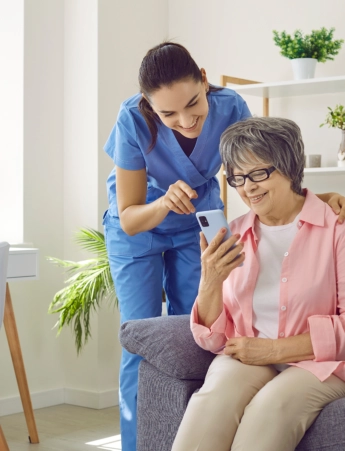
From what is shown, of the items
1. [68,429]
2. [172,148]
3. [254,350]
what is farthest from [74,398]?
[254,350]

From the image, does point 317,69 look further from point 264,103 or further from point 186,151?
point 186,151

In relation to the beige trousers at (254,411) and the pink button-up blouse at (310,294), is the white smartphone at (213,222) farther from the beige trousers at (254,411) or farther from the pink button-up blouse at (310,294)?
the beige trousers at (254,411)

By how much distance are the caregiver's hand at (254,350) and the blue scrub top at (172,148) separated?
1.91 feet

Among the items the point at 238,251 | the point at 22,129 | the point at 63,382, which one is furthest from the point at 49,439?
the point at 238,251

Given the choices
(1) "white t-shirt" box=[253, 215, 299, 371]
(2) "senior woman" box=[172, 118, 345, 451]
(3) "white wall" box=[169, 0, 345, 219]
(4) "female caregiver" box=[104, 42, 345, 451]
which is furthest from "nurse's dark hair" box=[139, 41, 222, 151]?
(3) "white wall" box=[169, 0, 345, 219]

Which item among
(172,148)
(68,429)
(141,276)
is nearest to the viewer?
(172,148)

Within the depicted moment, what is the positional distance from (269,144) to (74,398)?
2.31 meters

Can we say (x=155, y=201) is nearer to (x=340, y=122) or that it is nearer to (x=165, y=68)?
(x=165, y=68)

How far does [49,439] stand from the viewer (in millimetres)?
3152

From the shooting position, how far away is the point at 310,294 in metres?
1.81

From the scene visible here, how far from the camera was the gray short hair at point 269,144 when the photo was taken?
184cm

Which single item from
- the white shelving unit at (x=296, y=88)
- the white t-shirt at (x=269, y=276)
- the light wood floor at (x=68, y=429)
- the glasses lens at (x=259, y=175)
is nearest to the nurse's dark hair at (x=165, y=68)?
the glasses lens at (x=259, y=175)

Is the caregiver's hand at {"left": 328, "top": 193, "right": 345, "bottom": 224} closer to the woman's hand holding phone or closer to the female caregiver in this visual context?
the female caregiver

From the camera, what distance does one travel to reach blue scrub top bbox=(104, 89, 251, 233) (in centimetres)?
222
